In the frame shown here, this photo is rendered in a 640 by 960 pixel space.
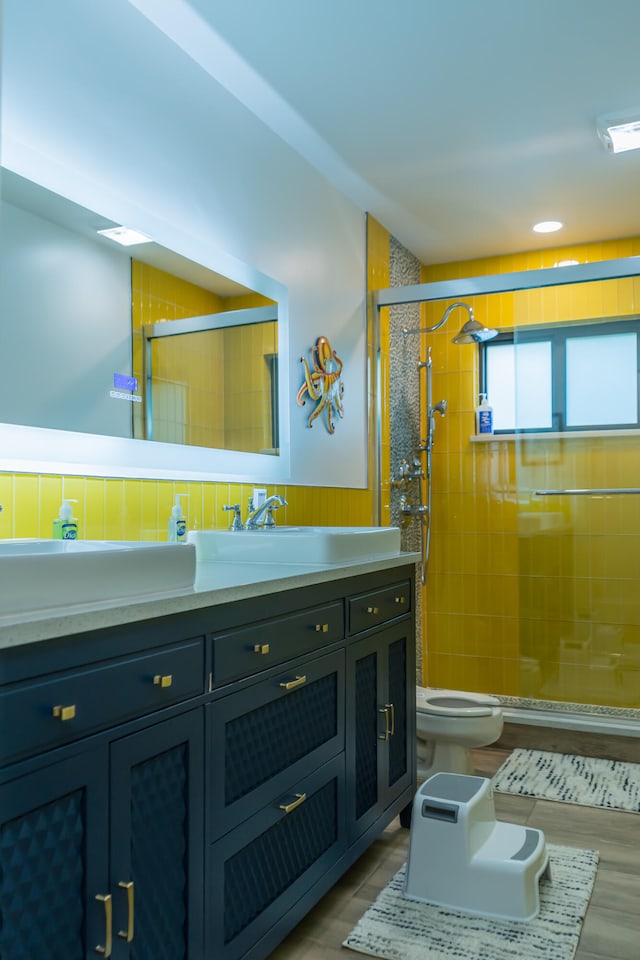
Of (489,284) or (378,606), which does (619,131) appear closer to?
(489,284)

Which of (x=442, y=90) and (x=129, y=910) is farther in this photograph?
(x=442, y=90)

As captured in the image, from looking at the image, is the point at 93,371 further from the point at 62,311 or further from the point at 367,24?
the point at 367,24

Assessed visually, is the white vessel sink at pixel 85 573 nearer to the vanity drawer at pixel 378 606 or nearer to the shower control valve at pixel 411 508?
the vanity drawer at pixel 378 606

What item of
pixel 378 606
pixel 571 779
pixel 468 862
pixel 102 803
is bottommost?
pixel 571 779

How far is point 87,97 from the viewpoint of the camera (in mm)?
1998

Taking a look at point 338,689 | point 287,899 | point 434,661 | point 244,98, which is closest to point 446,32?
point 244,98

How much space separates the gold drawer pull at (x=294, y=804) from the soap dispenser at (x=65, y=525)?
29.9 inches

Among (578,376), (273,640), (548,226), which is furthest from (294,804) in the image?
(548,226)

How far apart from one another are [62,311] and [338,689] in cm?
116

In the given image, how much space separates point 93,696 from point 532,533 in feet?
9.38

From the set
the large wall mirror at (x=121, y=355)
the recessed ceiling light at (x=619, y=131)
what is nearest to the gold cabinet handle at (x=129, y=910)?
the large wall mirror at (x=121, y=355)

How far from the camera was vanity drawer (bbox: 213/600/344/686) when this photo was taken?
5.05 feet

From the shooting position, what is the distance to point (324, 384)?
3244mm

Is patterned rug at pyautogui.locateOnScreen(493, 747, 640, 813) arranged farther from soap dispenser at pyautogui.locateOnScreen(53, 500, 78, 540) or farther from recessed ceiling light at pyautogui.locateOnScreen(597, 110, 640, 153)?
recessed ceiling light at pyautogui.locateOnScreen(597, 110, 640, 153)
